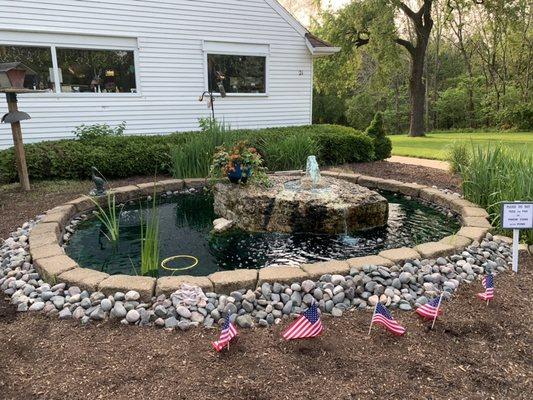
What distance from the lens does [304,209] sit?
4215mm

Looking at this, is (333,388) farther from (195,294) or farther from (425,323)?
(195,294)

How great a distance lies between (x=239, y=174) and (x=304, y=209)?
901 millimetres

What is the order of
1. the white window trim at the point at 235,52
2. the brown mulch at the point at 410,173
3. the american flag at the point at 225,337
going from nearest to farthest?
the american flag at the point at 225,337 < the brown mulch at the point at 410,173 < the white window trim at the point at 235,52

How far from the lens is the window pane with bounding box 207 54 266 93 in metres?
9.79

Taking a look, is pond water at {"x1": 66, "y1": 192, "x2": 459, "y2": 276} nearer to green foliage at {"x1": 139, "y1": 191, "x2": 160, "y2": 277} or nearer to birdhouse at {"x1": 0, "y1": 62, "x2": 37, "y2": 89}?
green foliage at {"x1": 139, "y1": 191, "x2": 160, "y2": 277}

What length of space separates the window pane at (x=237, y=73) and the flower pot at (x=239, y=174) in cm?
574

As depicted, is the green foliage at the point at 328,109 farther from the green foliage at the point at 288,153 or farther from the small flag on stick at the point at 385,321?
the small flag on stick at the point at 385,321

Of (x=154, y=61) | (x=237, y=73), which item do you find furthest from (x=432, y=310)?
(x=237, y=73)

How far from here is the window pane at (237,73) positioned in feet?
32.1

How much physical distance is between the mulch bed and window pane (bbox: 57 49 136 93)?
6.84 metres

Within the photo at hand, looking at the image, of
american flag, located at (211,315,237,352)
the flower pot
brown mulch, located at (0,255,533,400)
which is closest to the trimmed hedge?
the flower pot

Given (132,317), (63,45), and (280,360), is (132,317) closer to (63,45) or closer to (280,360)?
(280,360)

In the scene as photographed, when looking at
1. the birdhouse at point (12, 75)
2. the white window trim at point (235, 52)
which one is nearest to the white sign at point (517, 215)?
the birdhouse at point (12, 75)

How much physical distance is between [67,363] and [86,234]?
95.7 inches
